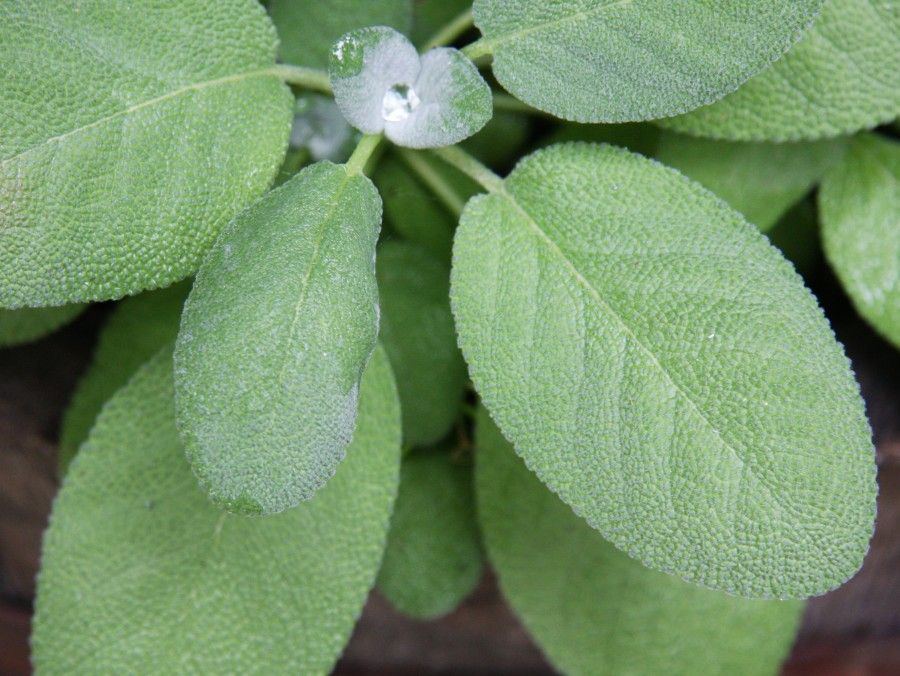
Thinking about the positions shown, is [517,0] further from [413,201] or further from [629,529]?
[629,529]

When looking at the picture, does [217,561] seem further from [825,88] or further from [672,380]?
[825,88]

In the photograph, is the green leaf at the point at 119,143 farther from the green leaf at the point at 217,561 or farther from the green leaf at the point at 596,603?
the green leaf at the point at 596,603

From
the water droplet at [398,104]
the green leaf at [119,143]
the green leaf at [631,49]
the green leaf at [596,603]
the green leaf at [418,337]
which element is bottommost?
the green leaf at [596,603]

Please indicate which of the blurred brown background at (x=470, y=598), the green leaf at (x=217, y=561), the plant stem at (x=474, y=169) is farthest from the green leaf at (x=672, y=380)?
the blurred brown background at (x=470, y=598)

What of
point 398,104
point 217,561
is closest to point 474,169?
point 398,104

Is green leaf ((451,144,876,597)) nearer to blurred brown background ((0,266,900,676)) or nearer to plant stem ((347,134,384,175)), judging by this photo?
plant stem ((347,134,384,175))

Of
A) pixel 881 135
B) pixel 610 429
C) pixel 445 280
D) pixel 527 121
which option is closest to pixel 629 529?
pixel 610 429
